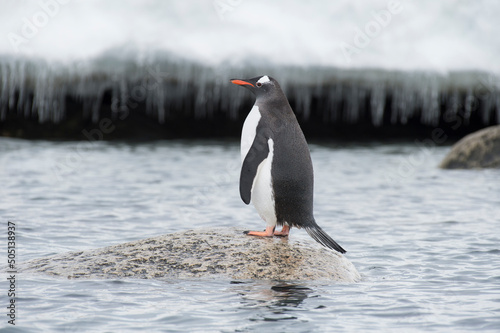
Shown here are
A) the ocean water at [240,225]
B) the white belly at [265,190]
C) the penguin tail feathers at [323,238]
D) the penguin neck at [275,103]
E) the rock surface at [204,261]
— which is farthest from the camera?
the penguin neck at [275,103]

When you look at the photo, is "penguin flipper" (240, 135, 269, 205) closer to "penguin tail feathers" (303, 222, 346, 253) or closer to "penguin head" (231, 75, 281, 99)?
"penguin head" (231, 75, 281, 99)

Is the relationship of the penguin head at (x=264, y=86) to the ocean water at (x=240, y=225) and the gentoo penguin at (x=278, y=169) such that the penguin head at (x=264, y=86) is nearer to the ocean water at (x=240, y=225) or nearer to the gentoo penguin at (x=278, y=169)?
the gentoo penguin at (x=278, y=169)

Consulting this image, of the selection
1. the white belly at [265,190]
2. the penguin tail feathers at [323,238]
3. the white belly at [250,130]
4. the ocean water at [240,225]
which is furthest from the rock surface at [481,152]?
the white belly at [250,130]

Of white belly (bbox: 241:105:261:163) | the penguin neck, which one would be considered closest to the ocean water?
white belly (bbox: 241:105:261:163)

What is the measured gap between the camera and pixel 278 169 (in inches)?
248

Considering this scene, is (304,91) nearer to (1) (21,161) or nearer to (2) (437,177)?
(2) (437,177)

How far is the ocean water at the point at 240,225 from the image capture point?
196 inches

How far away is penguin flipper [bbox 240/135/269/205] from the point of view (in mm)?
6293

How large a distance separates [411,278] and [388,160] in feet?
31.6

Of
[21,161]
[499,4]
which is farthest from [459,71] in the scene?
[21,161]

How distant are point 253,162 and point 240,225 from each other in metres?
2.16

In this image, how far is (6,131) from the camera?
1777cm

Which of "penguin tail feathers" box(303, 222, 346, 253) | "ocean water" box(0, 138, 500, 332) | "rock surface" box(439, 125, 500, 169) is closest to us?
"ocean water" box(0, 138, 500, 332)

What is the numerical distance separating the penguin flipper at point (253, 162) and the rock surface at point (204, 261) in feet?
1.52
